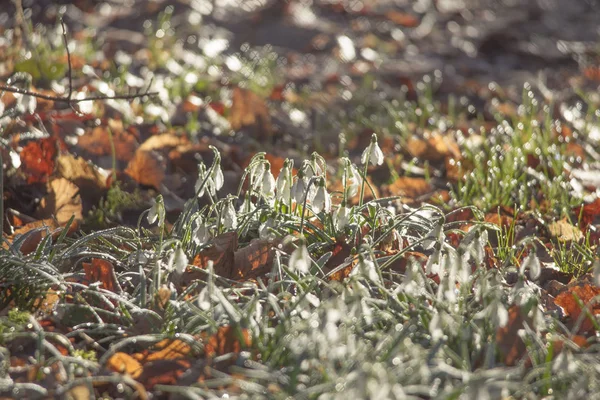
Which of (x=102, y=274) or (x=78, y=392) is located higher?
(x=78, y=392)

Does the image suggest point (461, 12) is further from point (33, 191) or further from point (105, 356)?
point (105, 356)

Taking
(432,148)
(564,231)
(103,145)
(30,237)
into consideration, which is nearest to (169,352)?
(30,237)

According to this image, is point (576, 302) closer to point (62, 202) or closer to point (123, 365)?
point (123, 365)

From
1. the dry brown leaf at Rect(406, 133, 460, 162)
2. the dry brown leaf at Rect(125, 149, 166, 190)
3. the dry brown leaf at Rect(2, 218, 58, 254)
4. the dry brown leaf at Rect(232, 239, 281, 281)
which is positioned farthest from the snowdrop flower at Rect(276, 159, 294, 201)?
the dry brown leaf at Rect(406, 133, 460, 162)

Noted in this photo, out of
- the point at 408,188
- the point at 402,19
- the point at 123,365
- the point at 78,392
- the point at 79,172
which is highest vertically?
the point at 78,392

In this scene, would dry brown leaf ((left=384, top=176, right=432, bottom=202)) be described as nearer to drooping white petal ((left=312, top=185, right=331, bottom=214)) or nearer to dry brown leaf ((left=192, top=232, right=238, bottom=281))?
dry brown leaf ((left=192, top=232, right=238, bottom=281))

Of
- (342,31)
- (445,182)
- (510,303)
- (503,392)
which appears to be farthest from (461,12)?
(503,392)
